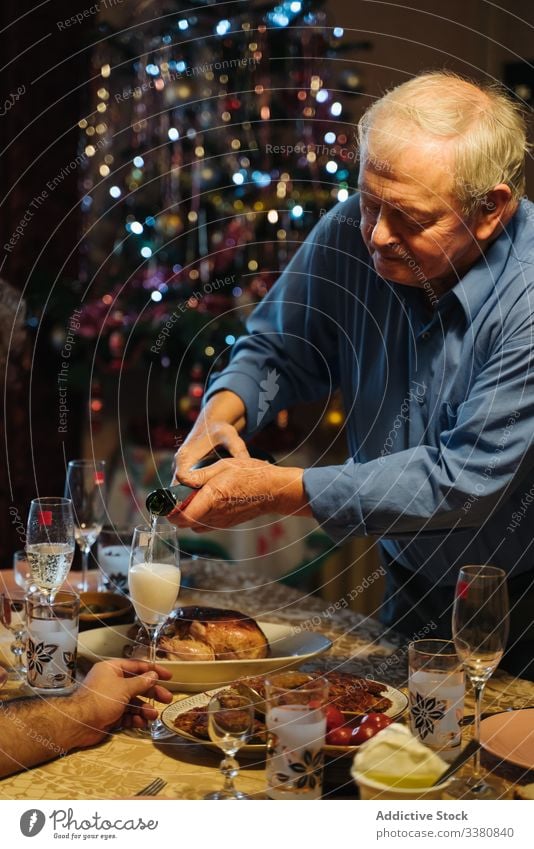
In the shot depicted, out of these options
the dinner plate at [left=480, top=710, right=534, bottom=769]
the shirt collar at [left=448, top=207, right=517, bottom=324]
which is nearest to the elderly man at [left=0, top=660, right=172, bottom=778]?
the dinner plate at [left=480, top=710, right=534, bottom=769]

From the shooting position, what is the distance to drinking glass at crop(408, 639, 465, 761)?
140cm

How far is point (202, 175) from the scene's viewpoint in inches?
147

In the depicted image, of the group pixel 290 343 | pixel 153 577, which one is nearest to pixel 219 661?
pixel 153 577

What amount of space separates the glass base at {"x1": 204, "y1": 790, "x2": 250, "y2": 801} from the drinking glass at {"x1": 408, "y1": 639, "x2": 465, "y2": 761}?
25cm

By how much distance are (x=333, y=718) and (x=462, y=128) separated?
0.94 meters

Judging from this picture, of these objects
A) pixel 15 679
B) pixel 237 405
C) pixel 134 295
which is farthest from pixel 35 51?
pixel 15 679

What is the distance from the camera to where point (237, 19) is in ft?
11.5

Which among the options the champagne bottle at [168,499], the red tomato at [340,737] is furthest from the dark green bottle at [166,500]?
the red tomato at [340,737]

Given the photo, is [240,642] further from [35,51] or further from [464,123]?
[35,51]

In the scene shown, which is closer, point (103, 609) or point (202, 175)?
point (103, 609)

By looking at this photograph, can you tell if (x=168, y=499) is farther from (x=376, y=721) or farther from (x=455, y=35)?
(x=455, y=35)

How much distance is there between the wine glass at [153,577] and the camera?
5.42ft
